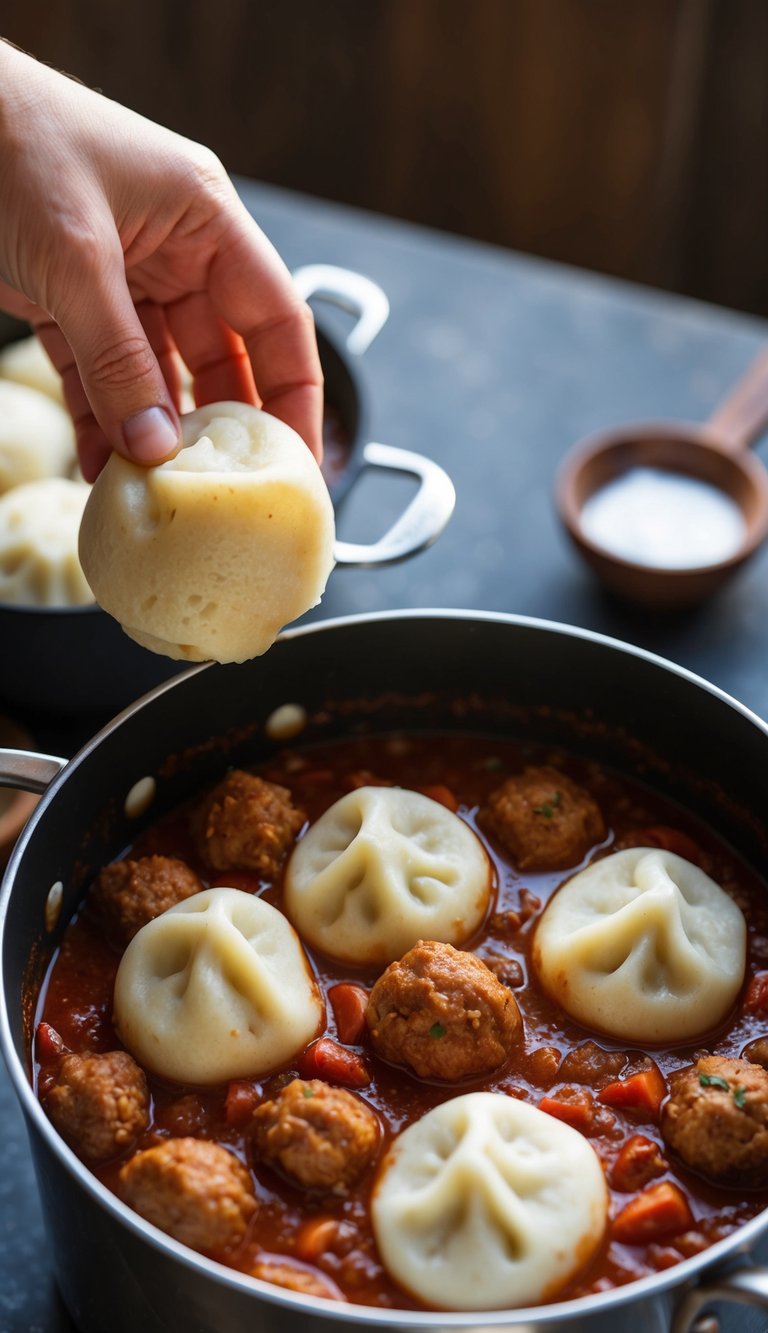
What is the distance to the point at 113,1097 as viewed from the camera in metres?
2.19

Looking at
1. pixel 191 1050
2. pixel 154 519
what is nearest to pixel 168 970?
pixel 191 1050

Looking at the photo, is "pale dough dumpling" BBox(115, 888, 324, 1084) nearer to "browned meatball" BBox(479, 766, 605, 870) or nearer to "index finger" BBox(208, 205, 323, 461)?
"browned meatball" BBox(479, 766, 605, 870)

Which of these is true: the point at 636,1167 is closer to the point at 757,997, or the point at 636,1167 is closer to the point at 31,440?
the point at 757,997

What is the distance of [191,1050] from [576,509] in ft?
5.75

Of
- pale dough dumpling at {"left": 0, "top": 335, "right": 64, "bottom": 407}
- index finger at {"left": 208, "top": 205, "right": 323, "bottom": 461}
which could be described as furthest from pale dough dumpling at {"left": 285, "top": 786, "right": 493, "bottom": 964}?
pale dough dumpling at {"left": 0, "top": 335, "right": 64, "bottom": 407}

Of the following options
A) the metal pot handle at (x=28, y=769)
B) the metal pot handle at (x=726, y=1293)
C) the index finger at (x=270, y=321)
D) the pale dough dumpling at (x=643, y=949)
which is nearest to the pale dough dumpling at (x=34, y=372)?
the index finger at (x=270, y=321)

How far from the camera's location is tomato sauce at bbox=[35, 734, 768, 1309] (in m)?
2.10

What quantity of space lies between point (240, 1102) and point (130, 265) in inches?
62.6

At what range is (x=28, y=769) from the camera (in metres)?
2.23

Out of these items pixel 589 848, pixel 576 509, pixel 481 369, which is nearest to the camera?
pixel 589 848

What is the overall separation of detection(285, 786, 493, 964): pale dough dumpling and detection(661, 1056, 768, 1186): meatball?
1.73 ft

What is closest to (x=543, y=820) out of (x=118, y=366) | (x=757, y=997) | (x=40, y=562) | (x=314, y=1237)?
(x=757, y=997)

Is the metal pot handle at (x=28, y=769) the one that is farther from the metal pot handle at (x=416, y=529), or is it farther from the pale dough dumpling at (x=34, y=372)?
the pale dough dumpling at (x=34, y=372)

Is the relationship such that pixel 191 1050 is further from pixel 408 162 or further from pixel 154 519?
pixel 408 162
